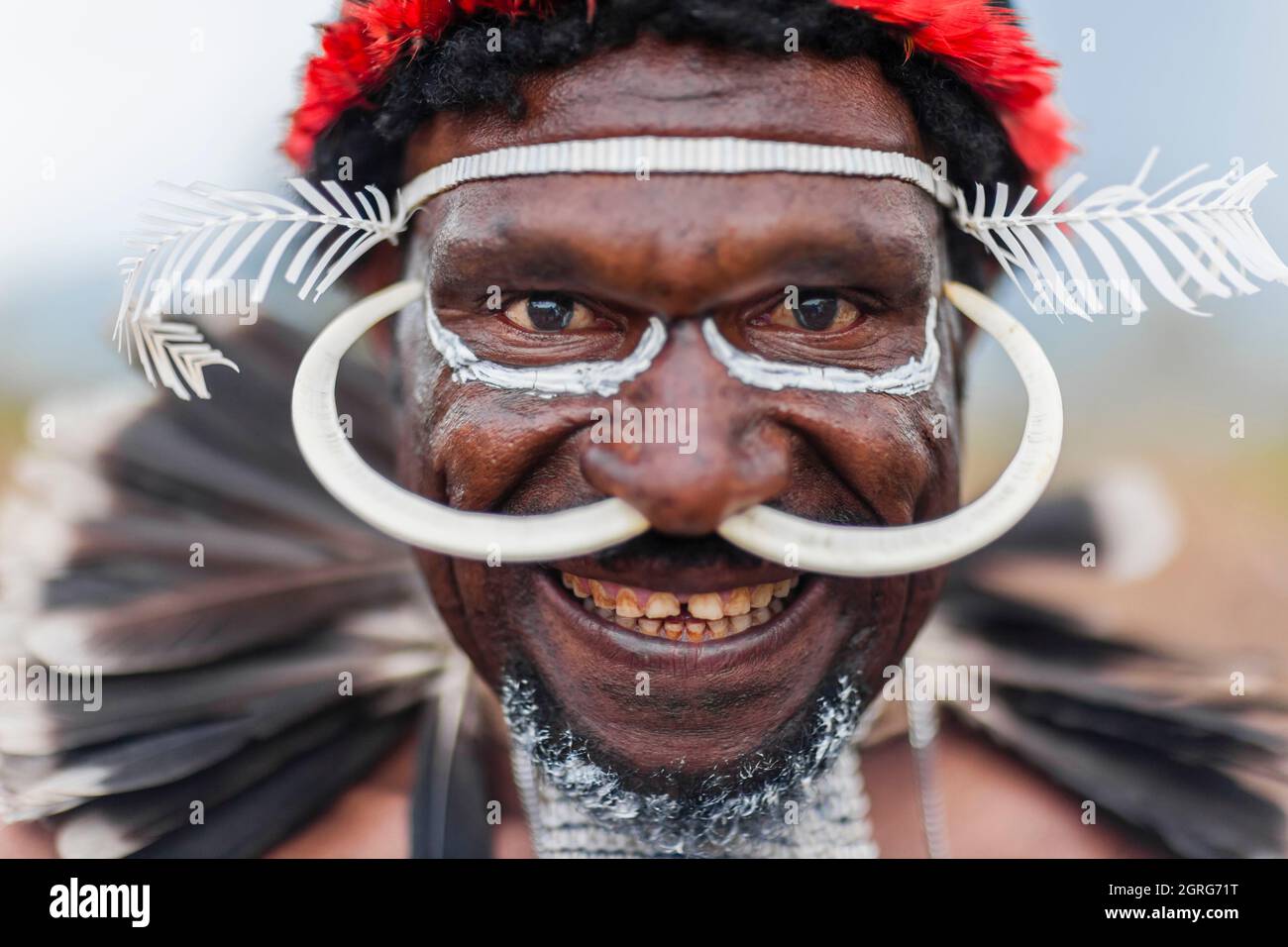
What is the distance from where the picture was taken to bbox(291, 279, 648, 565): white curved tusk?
1742mm

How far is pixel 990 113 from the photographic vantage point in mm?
2027

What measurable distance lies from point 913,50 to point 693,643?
1.06 meters

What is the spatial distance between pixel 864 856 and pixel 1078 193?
136 cm

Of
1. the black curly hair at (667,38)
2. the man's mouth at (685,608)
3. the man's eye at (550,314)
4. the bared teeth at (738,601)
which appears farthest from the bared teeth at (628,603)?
the black curly hair at (667,38)

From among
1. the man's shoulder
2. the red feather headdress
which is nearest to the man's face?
the red feather headdress

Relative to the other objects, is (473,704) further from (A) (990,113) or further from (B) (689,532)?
(A) (990,113)

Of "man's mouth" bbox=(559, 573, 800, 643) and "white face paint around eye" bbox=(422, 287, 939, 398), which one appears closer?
"white face paint around eye" bbox=(422, 287, 939, 398)

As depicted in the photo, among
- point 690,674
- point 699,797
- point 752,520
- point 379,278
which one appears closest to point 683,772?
point 699,797

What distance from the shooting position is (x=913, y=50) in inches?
74.1

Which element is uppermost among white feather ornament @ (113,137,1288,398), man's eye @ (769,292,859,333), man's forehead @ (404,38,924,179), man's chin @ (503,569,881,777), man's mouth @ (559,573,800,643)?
man's forehead @ (404,38,924,179)

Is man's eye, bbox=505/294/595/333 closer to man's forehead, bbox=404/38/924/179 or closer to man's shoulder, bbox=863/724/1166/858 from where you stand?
man's forehead, bbox=404/38/924/179

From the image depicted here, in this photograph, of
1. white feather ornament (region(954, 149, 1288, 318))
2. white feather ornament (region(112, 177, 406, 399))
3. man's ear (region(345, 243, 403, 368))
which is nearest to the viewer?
white feather ornament (region(954, 149, 1288, 318))

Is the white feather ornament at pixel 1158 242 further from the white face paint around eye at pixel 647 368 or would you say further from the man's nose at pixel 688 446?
the man's nose at pixel 688 446

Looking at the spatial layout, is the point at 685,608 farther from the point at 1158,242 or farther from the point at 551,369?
the point at 1158,242
